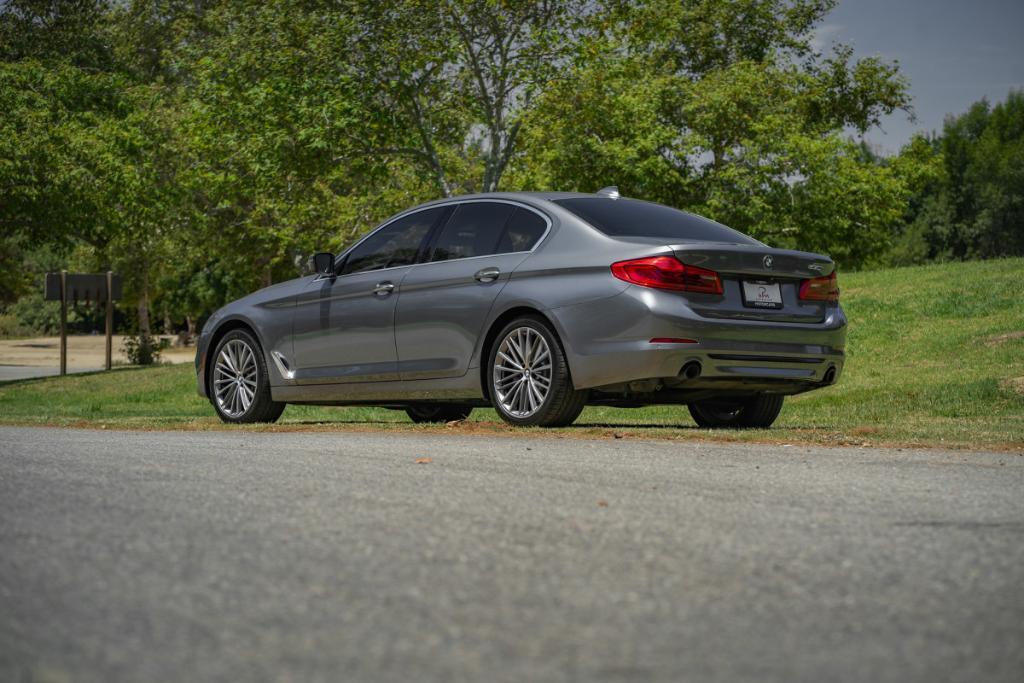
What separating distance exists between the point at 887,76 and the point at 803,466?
4102cm

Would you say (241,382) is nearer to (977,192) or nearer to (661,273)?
(661,273)

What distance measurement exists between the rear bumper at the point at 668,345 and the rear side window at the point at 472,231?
1.19 metres

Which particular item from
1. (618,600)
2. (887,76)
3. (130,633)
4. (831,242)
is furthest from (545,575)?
(887,76)

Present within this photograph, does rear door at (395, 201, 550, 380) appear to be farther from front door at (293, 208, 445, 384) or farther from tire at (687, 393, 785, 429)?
tire at (687, 393, 785, 429)

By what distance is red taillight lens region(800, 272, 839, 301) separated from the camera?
960cm

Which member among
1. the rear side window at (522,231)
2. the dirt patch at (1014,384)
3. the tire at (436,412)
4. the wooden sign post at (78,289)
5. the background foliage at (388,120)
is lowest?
the tire at (436,412)

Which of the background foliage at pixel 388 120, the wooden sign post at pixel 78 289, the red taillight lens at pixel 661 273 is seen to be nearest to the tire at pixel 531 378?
the red taillight lens at pixel 661 273

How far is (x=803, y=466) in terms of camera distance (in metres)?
7.23

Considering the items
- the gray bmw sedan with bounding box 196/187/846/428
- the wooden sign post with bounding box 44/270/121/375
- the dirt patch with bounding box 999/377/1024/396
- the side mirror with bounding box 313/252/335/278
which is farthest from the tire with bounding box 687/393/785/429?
the wooden sign post with bounding box 44/270/121/375

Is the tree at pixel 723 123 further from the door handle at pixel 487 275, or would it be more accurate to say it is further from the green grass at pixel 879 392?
the door handle at pixel 487 275

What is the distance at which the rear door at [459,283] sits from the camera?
975 centimetres

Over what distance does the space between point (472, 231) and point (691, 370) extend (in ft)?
7.32

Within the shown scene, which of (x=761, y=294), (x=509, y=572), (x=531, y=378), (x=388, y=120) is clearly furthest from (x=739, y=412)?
(x=388, y=120)

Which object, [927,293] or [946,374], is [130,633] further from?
[927,293]
